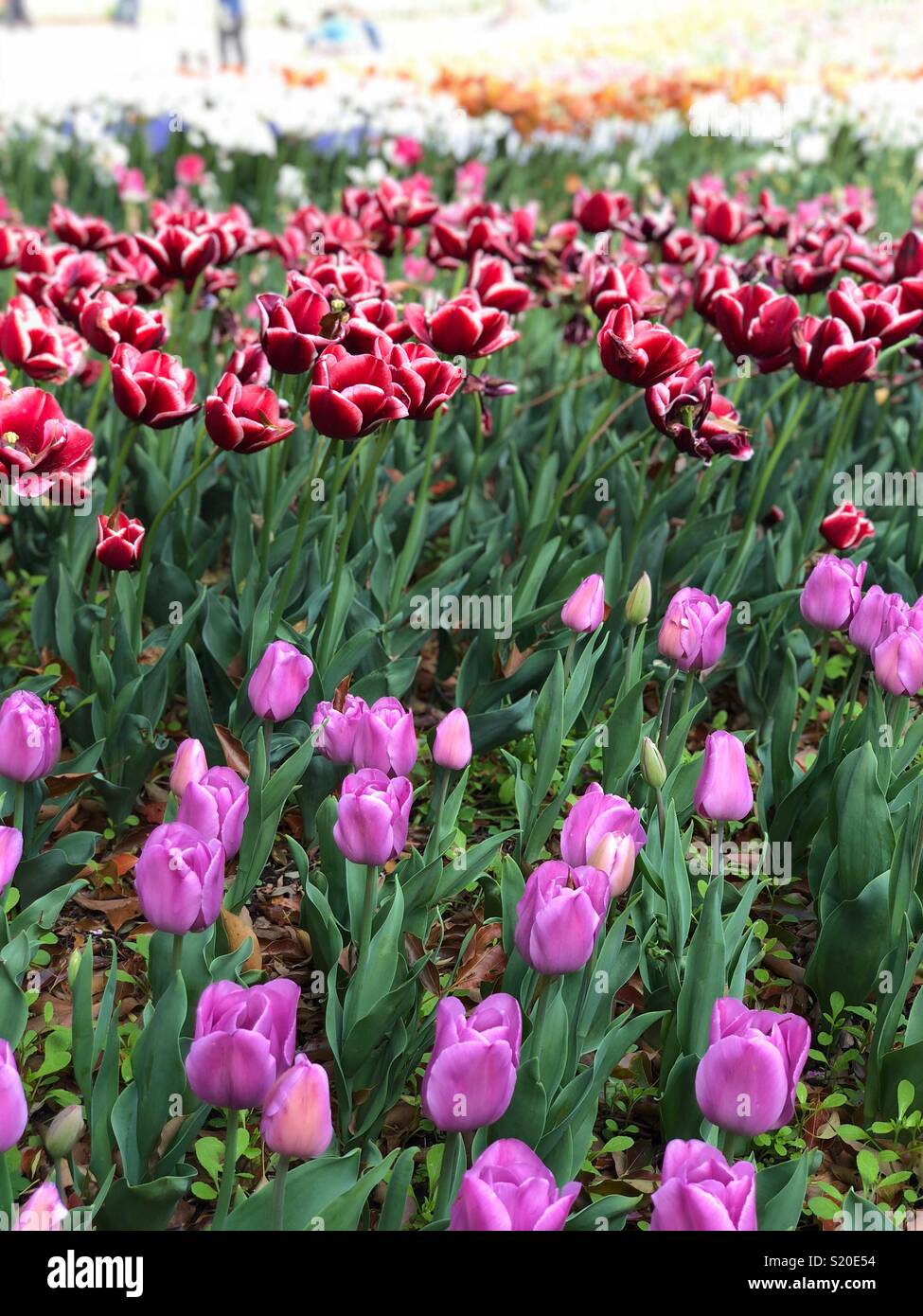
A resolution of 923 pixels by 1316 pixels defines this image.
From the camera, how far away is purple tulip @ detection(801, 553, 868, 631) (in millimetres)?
2248

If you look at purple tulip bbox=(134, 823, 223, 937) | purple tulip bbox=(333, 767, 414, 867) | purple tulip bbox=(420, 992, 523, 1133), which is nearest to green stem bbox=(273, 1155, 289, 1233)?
purple tulip bbox=(420, 992, 523, 1133)

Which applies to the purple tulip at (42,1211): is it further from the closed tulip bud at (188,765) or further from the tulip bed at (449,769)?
the closed tulip bud at (188,765)

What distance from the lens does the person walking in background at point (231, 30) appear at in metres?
15.6

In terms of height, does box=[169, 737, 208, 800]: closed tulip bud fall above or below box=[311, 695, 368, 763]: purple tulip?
above

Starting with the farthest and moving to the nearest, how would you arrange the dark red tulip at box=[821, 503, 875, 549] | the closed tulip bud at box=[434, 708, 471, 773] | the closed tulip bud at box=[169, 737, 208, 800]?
the dark red tulip at box=[821, 503, 875, 549] < the closed tulip bud at box=[434, 708, 471, 773] < the closed tulip bud at box=[169, 737, 208, 800]

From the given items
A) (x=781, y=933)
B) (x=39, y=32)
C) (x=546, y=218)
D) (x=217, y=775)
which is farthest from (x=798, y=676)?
(x=39, y=32)

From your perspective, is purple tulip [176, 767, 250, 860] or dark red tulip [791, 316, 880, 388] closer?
purple tulip [176, 767, 250, 860]

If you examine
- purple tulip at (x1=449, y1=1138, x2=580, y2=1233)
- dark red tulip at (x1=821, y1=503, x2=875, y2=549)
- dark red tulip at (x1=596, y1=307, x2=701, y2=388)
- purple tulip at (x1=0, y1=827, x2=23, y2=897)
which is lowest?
dark red tulip at (x1=821, y1=503, x2=875, y2=549)

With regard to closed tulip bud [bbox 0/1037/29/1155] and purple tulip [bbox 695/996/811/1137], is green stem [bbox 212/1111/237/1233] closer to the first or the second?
closed tulip bud [bbox 0/1037/29/1155]

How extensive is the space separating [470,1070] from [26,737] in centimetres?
90

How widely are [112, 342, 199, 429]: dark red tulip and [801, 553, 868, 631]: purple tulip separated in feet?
3.73

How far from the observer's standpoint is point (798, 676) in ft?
9.91

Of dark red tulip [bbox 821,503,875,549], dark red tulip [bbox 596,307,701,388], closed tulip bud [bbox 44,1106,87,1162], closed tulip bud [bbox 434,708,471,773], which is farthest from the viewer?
dark red tulip [bbox 821,503,875,549]

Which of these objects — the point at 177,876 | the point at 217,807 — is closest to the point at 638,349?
the point at 217,807
